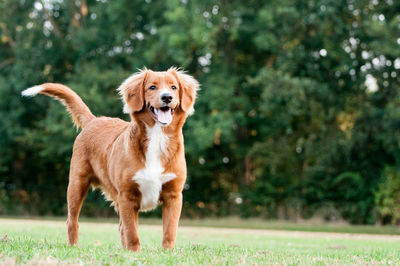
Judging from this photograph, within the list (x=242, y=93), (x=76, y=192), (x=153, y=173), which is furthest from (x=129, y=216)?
(x=242, y=93)

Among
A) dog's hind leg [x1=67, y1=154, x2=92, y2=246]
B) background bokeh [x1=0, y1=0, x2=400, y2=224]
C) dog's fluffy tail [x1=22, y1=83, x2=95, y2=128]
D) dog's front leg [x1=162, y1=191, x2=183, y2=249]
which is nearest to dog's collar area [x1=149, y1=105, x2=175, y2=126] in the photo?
dog's front leg [x1=162, y1=191, x2=183, y2=249]

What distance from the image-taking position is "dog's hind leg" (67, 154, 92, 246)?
741 cm

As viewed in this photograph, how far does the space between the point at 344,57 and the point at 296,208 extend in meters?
7.19

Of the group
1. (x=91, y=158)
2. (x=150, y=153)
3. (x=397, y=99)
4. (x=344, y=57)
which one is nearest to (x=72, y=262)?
(x=150, y=153)

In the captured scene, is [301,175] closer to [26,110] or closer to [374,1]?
[374,1]

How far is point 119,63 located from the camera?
30344 mm

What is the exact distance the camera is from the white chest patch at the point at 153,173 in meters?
6.30

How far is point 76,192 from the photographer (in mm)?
7473

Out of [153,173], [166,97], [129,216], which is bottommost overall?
[129,216]

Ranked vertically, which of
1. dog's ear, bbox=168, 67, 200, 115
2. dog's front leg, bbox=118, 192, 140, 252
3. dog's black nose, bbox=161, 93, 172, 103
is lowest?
dog's front leg, bbox=118, 192, 140, 252

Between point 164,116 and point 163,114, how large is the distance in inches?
1.3

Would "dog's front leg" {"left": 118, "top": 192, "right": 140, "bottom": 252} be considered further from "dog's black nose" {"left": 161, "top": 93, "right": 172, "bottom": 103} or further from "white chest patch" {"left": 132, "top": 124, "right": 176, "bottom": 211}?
"dog's black nose" {"left": 161, "top": 93, "right": 172, "bottom": 103}

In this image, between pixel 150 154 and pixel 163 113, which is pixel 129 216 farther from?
pixel 163 113

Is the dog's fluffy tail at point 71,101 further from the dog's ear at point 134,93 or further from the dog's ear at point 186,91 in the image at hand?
the dog's ear at point 186,91
